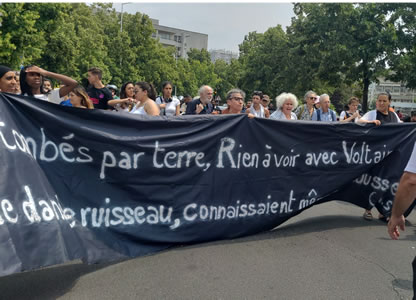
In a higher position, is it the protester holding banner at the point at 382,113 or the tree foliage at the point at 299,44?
the tree foliage at the point at 299,44

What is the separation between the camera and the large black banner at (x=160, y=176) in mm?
3184

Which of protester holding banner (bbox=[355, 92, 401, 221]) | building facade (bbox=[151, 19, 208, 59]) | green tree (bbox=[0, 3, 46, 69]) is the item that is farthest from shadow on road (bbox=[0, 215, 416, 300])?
building facade (bbox=[151, 19, 208, 59])

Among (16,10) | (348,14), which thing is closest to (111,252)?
(16,10)

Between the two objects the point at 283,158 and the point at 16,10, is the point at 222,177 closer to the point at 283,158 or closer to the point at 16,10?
the point at 283,158

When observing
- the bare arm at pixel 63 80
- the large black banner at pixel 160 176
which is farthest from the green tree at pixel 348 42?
the bare arm at pixel 63 80

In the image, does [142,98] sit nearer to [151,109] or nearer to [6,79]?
[151,109]

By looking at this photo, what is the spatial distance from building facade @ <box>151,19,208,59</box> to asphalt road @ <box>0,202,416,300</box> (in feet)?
335

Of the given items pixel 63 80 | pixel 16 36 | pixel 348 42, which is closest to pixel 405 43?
pixel 348 42

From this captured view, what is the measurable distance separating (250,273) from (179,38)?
12058 centimetres

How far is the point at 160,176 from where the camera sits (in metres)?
4.12

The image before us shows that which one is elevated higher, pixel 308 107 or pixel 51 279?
pixel 308 107

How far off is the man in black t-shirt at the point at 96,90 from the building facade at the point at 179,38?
9976cm

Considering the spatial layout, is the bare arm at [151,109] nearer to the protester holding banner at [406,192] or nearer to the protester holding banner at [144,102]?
the protester holding banner at [144,102]

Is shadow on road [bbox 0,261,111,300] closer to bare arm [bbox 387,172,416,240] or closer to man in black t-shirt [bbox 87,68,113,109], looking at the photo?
bare arm [bbox 387,172,416,240]
